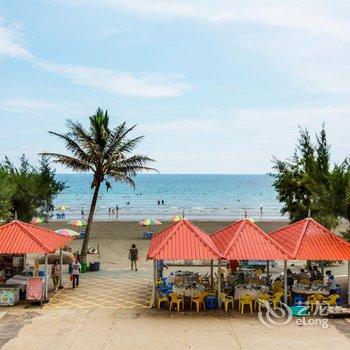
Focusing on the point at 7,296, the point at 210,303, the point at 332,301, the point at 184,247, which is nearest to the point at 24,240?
the point at 7,296

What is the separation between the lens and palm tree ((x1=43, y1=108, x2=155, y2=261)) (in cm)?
2872

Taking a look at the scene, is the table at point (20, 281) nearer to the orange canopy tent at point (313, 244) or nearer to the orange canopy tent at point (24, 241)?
the orange canopy tent at point (24, 241)

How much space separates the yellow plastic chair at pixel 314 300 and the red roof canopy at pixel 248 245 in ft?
6.14

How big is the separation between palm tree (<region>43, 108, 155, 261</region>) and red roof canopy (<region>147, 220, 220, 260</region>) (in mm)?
10364

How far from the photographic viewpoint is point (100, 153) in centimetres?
2889

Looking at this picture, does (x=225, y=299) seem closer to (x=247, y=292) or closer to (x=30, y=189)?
(x=247, y=292)

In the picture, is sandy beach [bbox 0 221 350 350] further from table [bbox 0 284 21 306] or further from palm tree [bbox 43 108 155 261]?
palm tree [bbox 43 108 155 261]

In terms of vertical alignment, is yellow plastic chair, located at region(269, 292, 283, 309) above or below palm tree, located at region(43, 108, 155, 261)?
below

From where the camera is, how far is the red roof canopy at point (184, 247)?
18.2 meters

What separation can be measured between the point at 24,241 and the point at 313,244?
1178 cm

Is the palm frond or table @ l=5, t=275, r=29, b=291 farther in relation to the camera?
the palm frond

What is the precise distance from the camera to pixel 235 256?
18250 millimetres

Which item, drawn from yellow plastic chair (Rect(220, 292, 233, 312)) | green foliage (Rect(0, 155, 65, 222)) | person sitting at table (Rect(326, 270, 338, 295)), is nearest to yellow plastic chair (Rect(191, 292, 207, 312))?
yellow plastic chair (Rect(220, 292, 233, 312))

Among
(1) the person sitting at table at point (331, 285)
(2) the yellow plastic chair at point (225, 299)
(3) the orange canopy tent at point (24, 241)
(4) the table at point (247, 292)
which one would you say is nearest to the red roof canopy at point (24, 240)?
(3) the orange canopy tent at point (24, 241)
